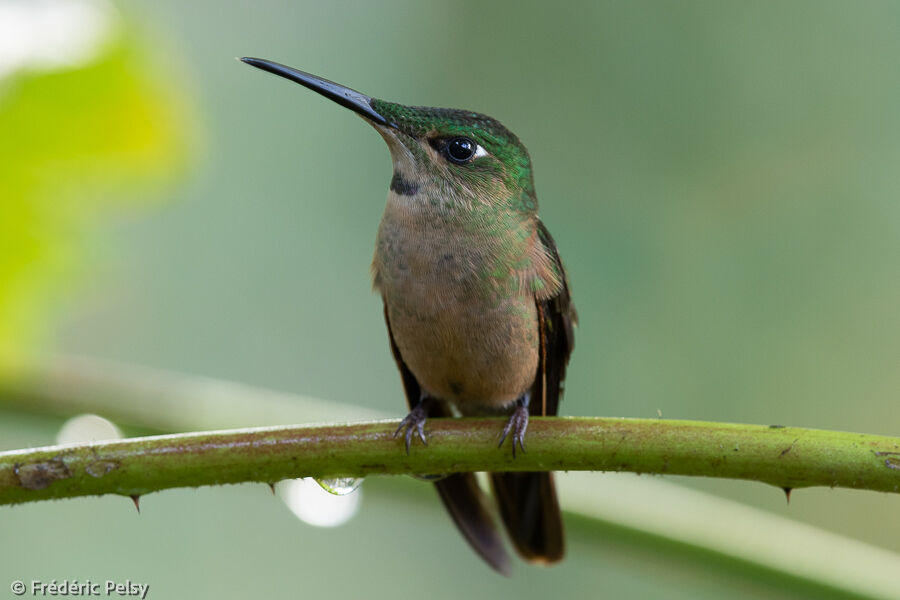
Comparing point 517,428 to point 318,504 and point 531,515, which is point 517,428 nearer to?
point 318,504

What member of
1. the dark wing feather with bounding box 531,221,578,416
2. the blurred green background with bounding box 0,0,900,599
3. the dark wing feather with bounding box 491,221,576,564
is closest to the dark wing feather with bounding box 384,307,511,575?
the dark wing feather with bounding box 491,221,576,564

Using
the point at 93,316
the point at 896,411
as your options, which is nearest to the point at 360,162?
the point at 93,316

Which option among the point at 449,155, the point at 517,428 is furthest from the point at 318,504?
the point at 449,155

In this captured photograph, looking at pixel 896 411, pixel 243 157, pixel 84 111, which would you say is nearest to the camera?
pixel 84 111

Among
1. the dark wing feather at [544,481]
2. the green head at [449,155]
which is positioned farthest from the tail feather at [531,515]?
the green head at [449,155]

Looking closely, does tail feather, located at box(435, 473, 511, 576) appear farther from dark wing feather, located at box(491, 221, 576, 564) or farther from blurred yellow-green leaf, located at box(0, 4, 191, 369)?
blurred yellow-green leaf, located at box(0, 4, 191, 369)

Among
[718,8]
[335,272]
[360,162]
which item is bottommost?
[335,272]

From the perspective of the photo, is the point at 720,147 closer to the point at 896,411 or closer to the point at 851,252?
the point at 851,252
